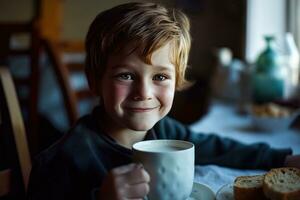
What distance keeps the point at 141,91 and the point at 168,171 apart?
12 cm

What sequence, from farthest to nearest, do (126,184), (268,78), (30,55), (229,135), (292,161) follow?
(30,55) < (268,78) < (229,135) < (292,161) < (126,184)

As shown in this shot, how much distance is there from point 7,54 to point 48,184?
1.14 metres

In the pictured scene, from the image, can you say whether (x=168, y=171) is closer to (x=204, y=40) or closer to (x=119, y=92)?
(x=119, y=92)

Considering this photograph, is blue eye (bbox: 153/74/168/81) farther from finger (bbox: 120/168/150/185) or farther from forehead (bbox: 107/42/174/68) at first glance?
finger (bbox: 120/168/150/185)

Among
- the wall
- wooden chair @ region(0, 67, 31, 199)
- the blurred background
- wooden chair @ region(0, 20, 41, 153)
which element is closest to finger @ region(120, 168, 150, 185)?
wooden chair @ region(0, 67, 31, 199)

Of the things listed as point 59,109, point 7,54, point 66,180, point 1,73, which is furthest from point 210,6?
point 66,180

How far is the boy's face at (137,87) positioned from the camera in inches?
21.5

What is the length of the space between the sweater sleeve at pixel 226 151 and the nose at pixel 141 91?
0.18 metres

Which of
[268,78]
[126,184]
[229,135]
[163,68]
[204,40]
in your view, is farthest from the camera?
[204,40]

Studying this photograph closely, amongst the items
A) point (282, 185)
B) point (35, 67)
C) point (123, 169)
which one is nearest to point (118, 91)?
point (123, 169)

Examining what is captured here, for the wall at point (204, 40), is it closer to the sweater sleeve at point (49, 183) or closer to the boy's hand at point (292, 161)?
the boy's hand at point (292, 161)

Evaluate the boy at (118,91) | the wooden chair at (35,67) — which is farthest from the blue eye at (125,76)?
the wooden chair at (35,67)

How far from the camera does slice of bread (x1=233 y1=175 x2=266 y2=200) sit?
0.51 meters

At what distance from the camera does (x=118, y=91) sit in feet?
1.81
